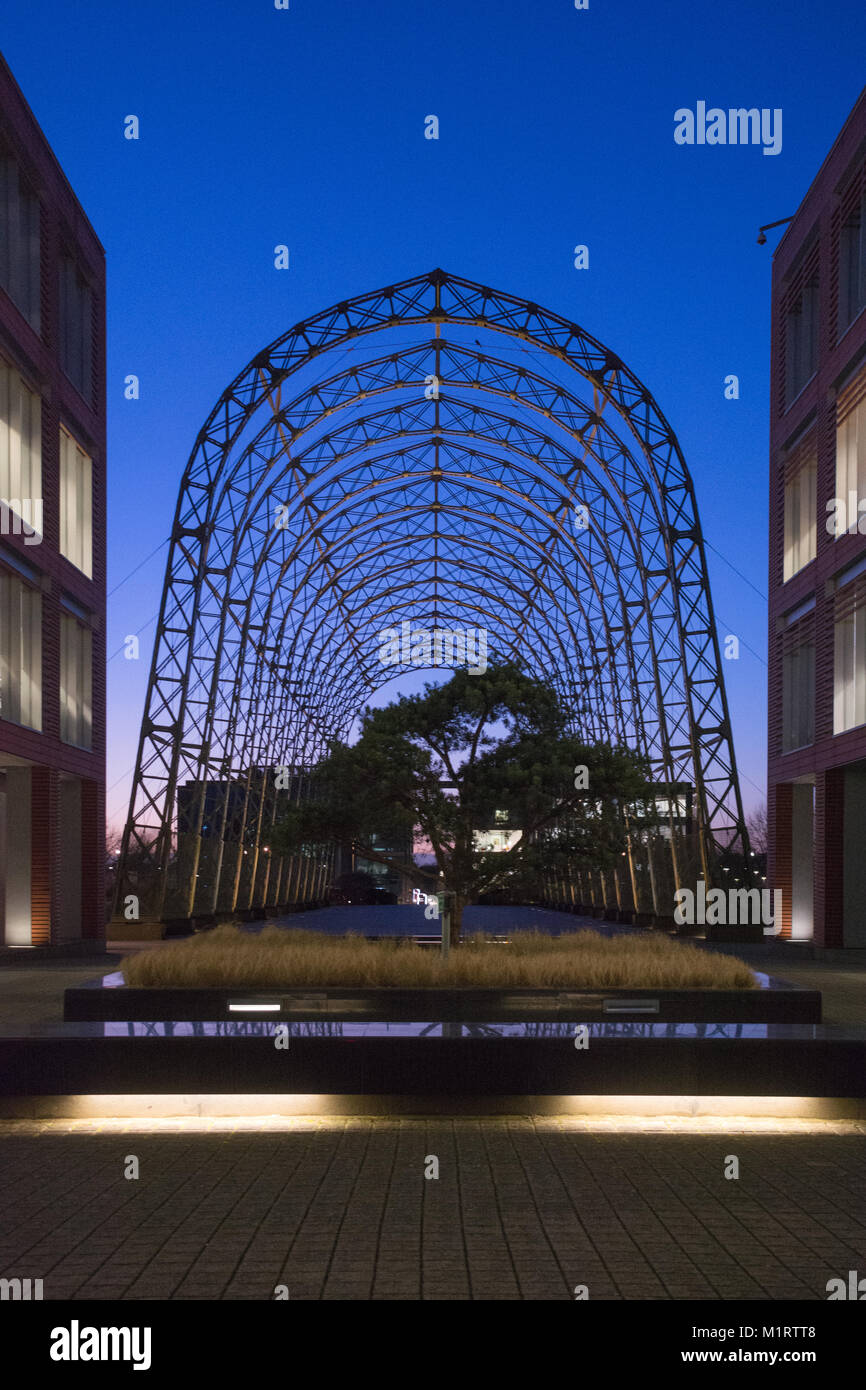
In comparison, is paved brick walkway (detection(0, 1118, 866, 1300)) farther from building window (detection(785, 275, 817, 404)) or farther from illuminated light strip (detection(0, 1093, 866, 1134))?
building window (detection(785, 275, 817, 404))

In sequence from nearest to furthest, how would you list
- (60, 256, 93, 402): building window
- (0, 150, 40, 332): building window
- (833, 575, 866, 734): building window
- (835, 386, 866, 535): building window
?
(0, 150, 40, 332): building window < (833, 575, 866, 734): building window < (835, 386, 866, 535): building window < (60, 256, 93, 402): building window

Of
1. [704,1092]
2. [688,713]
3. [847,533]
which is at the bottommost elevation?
[704,1092]

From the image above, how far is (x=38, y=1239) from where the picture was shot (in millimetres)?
7547

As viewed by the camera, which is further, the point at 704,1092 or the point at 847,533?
the point at 847,533

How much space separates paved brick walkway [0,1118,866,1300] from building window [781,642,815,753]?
2387 cm

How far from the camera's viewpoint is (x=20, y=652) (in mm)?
28641

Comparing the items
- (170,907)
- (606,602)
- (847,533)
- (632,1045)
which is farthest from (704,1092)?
(606,602)

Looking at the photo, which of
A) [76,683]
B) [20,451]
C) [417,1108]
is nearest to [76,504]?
[76,683]

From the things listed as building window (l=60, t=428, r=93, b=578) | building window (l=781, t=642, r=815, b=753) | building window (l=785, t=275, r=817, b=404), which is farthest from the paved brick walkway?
building window (l=785, t=275, r=817, b=404)

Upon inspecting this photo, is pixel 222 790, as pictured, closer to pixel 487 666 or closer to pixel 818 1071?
pixel 487 666

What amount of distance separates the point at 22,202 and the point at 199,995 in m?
21.8

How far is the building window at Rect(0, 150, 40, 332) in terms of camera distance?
2734 centimetres

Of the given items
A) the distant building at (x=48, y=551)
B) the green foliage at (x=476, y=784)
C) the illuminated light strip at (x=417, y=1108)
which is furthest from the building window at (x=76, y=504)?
the illuminated light strip at (x=417, y=1108)

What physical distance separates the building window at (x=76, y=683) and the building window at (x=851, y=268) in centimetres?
2046
